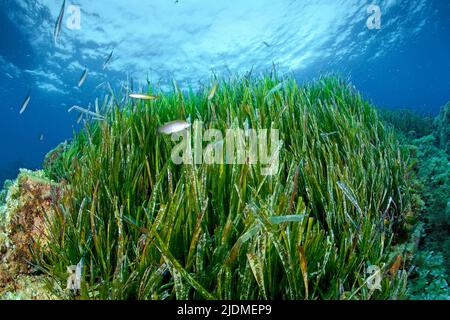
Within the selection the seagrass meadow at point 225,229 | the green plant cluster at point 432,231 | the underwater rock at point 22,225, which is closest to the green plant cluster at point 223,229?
the seagrass meadow at point 225,229

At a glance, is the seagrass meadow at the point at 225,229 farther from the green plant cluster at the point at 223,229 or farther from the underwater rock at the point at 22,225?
the underwater rock at the point at 22,225

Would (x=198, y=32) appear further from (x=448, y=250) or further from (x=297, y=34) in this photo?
(x=448, y=250)

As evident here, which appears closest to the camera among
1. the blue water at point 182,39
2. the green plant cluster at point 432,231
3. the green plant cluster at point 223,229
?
the green plant cluster at point 223,229

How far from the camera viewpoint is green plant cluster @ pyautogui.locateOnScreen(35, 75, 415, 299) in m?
1.57

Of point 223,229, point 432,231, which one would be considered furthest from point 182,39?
point 223,229

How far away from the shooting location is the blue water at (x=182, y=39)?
79.8 feet

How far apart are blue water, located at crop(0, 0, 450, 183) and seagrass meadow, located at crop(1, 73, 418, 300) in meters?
15.7

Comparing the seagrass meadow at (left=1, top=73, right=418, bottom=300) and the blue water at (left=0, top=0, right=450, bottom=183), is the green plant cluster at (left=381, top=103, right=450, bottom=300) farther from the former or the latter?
the blue water at (left=0, top=0, right=450, bottom=183)

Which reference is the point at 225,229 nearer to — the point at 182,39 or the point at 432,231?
the point at 432,231

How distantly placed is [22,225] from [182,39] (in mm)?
30105

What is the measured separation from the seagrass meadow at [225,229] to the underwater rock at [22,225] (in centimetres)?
16

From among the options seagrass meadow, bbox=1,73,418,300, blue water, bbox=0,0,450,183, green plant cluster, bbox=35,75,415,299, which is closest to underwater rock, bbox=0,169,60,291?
seagrass meadow, bbox=1,73,418,300

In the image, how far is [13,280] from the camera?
230 centimetres
